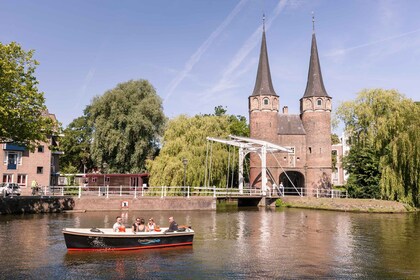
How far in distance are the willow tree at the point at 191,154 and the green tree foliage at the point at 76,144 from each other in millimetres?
24136

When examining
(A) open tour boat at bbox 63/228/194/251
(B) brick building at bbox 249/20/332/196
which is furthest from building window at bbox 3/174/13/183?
(A) open tour boat at bbox 63/228/194/251

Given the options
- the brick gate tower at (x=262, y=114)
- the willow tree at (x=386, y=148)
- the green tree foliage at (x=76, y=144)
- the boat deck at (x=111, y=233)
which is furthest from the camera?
the green tree foliage at (x=76, y=144)

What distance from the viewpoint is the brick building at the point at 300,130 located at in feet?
146

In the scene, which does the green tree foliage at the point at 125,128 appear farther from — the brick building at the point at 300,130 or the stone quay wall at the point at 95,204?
the stone quay wall at the point at 95,204

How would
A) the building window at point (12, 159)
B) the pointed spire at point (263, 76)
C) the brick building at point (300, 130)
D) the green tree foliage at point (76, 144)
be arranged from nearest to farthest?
the building window at point (12, 159) → the brick building at point (300, 130) → the pointed spire at point (263, 76) → the green tree foliage at point (76, 144)

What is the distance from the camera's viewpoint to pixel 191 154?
3847 cm

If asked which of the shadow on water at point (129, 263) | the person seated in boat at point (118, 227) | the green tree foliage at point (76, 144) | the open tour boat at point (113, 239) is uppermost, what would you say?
the green tree foliage at point (76, 144)

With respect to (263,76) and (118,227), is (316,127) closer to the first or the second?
(263,76)

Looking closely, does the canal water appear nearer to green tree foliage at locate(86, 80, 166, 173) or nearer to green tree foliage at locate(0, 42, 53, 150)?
green tree foliage at locate(0, 42, 53, 150)

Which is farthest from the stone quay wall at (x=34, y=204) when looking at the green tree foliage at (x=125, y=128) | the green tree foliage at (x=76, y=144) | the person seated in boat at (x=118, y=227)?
the green tree foliage at (x=76, y=144)

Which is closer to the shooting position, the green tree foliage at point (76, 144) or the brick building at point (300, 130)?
the brick building at point (300, 130)

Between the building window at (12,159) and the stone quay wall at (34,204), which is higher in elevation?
the building window at (12,159)

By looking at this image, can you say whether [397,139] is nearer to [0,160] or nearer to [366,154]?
[366,154]

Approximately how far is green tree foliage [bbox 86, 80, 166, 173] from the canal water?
21.7 metres
